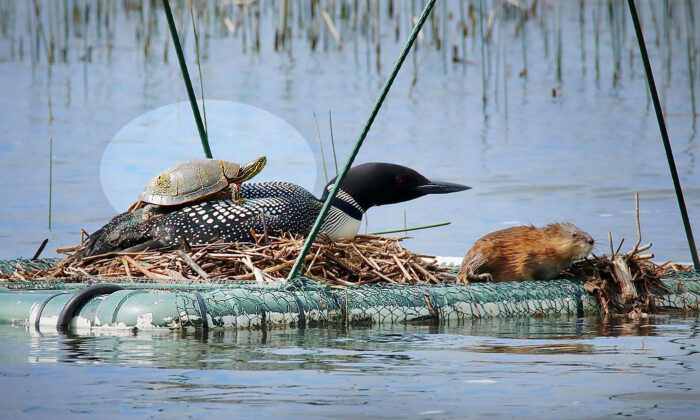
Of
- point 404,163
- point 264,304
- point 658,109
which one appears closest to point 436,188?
point 658,109

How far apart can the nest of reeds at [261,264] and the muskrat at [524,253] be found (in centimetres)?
28

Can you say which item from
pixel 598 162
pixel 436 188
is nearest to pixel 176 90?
pixel 598 162

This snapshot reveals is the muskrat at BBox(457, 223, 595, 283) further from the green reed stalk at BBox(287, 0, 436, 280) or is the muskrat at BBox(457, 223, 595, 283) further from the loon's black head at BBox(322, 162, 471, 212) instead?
the green reed stalk at BBox(287, 0, 436, 280)

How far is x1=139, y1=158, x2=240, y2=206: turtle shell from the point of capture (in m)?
7.11

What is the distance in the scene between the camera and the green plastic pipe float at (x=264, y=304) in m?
5.86

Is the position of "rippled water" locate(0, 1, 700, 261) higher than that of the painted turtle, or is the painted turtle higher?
"rippled water" locate(0, 1, 700, 261)

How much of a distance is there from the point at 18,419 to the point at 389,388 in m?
1.34

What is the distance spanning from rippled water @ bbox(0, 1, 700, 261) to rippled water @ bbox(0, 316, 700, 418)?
419 cm

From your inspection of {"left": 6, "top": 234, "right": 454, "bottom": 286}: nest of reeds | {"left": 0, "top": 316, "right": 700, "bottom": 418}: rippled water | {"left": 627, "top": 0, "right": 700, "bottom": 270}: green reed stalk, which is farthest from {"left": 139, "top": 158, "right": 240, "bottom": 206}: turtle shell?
{"left": 627, "top": 0, "right": 700, "bottom": 270}: green reed stalk

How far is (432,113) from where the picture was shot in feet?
54.1

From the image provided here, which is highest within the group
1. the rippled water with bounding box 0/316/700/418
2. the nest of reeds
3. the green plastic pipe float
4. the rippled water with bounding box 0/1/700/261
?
the rippled water with bounding box 0/1/700/261

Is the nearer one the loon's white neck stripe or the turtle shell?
the turtle shell

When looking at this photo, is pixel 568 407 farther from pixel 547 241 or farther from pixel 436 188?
pixel 436 188

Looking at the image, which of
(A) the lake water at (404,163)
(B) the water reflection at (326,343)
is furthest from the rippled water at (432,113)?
(B) the water reflection at (326,343)
